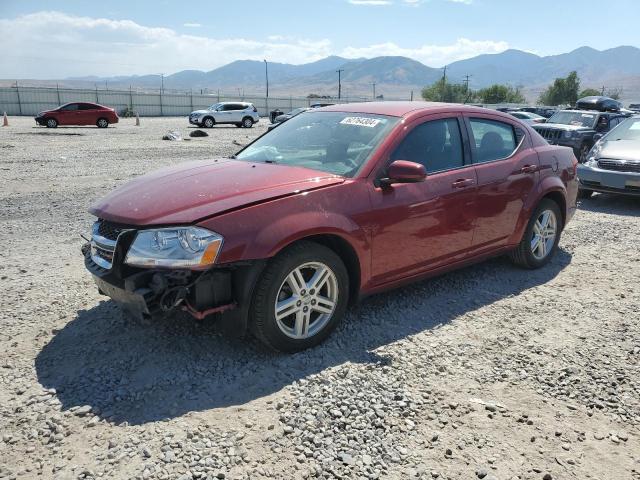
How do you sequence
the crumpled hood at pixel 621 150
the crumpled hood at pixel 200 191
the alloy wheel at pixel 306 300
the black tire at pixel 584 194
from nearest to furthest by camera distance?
the crumpled hood at pixel 200 191 < the alloy wheel at pixel 306 300 < the crumpled hood at pixel 621 150 < the black tire at pixel 584 194

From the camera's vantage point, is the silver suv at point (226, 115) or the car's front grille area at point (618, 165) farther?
the silver suv at point (226, 115)

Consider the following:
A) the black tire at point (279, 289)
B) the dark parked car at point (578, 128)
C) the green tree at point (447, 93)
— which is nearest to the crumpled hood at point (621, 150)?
the dark parked car at point (578, 128)

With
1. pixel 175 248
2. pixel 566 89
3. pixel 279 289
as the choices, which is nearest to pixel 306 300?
pixel 279 289

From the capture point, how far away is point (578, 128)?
1479 centimetres

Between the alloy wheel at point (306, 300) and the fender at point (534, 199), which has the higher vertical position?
the fender at point (534, 199)

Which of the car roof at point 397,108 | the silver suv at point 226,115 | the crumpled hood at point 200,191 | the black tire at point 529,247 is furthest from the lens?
the silver suv at point 226,115

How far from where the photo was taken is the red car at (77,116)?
1067 inches

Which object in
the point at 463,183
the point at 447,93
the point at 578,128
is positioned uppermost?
the point at 447,93

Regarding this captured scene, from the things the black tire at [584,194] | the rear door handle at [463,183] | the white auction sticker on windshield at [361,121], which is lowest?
the black tire at [584,194]

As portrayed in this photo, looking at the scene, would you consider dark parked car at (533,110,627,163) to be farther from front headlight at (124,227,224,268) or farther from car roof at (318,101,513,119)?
front headlight at (124,227,224,268)

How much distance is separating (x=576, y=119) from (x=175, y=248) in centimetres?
1534

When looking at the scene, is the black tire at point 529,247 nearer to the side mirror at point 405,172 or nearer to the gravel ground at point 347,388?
the gravel ground at point 347,388

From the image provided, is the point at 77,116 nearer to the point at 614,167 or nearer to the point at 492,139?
the point at 614,167

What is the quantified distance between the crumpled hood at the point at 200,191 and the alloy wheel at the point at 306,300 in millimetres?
558
